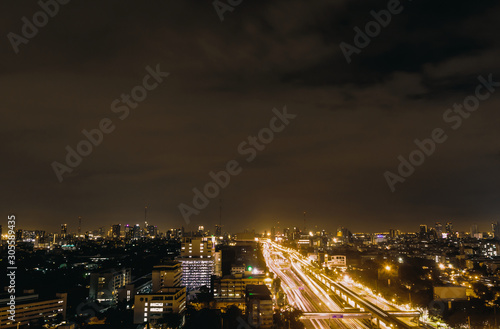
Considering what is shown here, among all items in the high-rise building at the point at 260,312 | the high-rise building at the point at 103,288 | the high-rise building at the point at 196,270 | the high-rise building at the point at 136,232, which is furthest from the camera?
the high-rise building at the point at 136,232

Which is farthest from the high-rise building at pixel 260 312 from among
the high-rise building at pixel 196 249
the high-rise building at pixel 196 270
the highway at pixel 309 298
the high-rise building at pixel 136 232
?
the high-rise building at pixel 136 232

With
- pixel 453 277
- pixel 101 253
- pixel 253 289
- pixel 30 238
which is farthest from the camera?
pixel 30 238

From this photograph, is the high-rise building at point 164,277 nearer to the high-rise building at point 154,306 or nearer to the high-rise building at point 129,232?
the high-rise building at point 154,306

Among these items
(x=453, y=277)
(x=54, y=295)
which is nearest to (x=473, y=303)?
(x=453, y=277)

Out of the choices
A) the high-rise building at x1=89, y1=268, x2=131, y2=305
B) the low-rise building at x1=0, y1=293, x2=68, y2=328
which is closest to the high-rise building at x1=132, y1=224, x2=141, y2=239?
the high-rise building at x1=89, y1=268, x2=131, y2=305

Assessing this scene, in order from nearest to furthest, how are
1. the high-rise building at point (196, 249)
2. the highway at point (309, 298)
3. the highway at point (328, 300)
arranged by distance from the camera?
1. the highway at point (328, 300)
2. the highway at point (309, 298)
3. the high-rise building at point (196, 249)

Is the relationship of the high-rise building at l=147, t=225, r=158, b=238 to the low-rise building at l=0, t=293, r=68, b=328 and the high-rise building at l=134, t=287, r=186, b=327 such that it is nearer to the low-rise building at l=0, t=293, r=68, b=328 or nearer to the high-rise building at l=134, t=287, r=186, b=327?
the low-rise building at l=0, t=293, r=68, b=328

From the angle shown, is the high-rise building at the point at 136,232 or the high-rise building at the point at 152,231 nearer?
the high-rise building at the point at 136,232

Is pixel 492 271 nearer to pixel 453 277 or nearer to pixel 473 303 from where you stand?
pixel 453 277

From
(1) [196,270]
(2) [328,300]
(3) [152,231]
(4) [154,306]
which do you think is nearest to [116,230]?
(3) [152,231]
